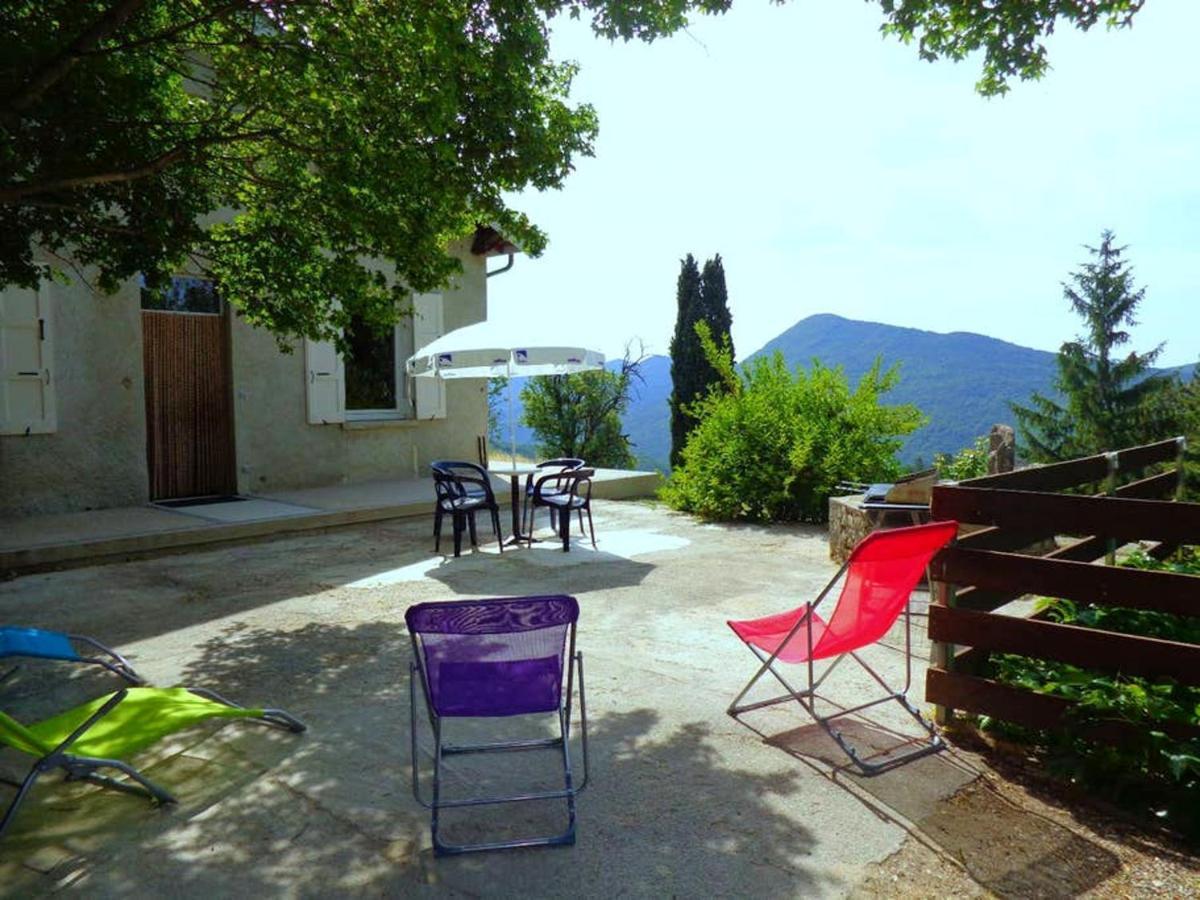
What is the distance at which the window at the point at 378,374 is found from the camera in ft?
37.3

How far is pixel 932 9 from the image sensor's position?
5.06 m

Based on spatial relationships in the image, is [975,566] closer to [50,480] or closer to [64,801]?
[64,801]

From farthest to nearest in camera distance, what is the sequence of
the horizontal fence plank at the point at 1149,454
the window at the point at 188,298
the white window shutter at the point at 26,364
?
1. the window at the point at 188,298
2. the white window shutter at the point at 26,364
3. the horizontal fence plank at the point at 1149,454

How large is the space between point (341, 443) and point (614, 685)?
7873 mm

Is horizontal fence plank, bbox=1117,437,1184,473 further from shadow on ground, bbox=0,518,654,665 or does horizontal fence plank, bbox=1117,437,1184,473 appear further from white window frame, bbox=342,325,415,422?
white window frame, bbox=342,325,415,422

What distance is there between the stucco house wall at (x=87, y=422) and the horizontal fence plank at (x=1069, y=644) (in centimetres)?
832

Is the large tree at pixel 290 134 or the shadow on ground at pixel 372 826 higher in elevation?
the large tree at pixel 290 134

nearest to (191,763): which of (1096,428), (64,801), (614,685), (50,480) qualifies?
(64,801)

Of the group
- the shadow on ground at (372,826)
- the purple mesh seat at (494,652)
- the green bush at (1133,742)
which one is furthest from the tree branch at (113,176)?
the green bush at (1133,742)

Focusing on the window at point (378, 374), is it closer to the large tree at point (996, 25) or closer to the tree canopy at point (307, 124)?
the tree canopy at point (307, 124)

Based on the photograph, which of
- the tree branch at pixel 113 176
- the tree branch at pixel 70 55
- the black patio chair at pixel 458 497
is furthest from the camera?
the black patio chair at pixel 458 497

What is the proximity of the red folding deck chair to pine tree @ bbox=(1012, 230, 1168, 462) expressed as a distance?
36.4m

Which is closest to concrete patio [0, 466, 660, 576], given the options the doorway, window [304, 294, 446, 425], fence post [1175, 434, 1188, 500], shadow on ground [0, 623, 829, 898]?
the doorway

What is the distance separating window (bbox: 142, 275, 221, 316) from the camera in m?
9.22
